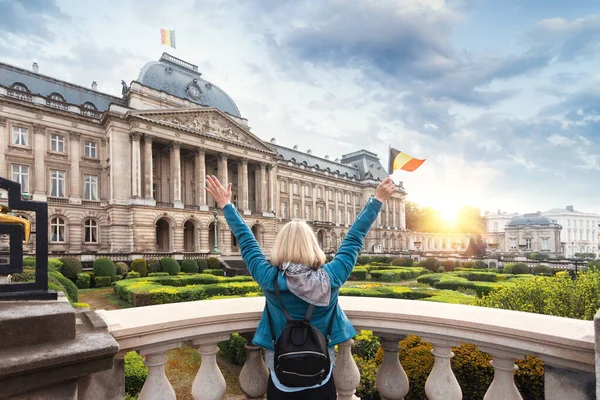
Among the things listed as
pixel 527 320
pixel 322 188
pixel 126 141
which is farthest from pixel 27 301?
pixel 322 188

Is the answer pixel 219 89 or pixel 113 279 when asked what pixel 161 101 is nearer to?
pixel 219 89

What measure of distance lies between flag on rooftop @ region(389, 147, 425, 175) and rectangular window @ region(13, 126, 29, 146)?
35.8 meters

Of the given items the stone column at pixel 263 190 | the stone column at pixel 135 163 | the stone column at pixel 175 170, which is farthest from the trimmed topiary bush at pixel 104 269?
the stone column at pixel 263 190

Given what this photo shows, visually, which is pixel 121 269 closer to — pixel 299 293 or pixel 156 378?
pixel 156 378

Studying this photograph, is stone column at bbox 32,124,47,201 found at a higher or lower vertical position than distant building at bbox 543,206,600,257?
higher

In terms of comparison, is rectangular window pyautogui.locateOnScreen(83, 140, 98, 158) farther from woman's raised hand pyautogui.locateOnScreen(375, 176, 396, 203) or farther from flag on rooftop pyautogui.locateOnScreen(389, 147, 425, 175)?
woman's raised hand pyautogui.locateOnScreen(375, 176, 396, 203)

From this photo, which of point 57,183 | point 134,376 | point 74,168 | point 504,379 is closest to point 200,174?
point 74,168

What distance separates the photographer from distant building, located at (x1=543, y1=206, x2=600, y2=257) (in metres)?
103

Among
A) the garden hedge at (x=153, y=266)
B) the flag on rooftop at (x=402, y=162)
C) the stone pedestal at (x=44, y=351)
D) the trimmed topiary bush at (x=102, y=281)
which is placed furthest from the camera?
the garden hedge at (x=153, y=266)

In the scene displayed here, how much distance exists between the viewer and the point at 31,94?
94.5 feet

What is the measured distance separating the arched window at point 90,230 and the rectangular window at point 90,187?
2367mm

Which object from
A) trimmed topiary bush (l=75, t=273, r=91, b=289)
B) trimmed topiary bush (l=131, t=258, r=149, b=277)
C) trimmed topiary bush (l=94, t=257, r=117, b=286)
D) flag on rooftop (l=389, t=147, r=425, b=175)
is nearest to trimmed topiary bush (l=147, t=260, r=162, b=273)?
trimmed topiary bush (l=131, t=258, r=149, b=277)

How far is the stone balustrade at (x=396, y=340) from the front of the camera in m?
1.90

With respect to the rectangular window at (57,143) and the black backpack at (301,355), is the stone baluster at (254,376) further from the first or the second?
the rectangular window at (57,143)
